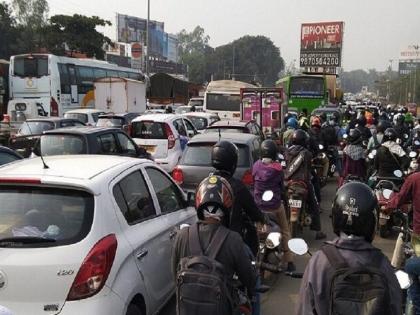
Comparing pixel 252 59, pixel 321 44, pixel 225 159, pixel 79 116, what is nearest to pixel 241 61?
pixel 252 59

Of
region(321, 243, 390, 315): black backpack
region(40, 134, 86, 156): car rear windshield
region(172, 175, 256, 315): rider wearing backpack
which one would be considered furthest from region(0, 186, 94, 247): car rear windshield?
region(40, 134, 86, 156): car rear windshield

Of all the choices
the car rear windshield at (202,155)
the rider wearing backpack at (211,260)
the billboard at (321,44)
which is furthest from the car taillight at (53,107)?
the billboard at (321,44)

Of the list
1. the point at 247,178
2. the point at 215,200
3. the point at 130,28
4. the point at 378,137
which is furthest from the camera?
the point at 130,28

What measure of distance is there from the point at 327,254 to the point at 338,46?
5404cm

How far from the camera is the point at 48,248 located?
3.42 meters

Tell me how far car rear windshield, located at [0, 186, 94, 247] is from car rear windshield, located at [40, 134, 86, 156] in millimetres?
4999

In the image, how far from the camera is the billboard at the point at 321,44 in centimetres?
5220

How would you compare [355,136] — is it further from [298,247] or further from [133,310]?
[298,247]

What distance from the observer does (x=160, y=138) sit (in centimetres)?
1297

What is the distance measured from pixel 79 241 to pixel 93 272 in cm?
22

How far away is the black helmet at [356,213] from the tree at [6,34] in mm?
54481

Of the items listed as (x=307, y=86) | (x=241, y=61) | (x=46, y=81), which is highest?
(x=241, y=61)

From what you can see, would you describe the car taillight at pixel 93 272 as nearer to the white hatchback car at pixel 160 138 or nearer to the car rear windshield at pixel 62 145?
the car rear windshield at pixel 62 145

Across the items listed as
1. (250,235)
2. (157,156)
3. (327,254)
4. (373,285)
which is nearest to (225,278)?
(327,254)
